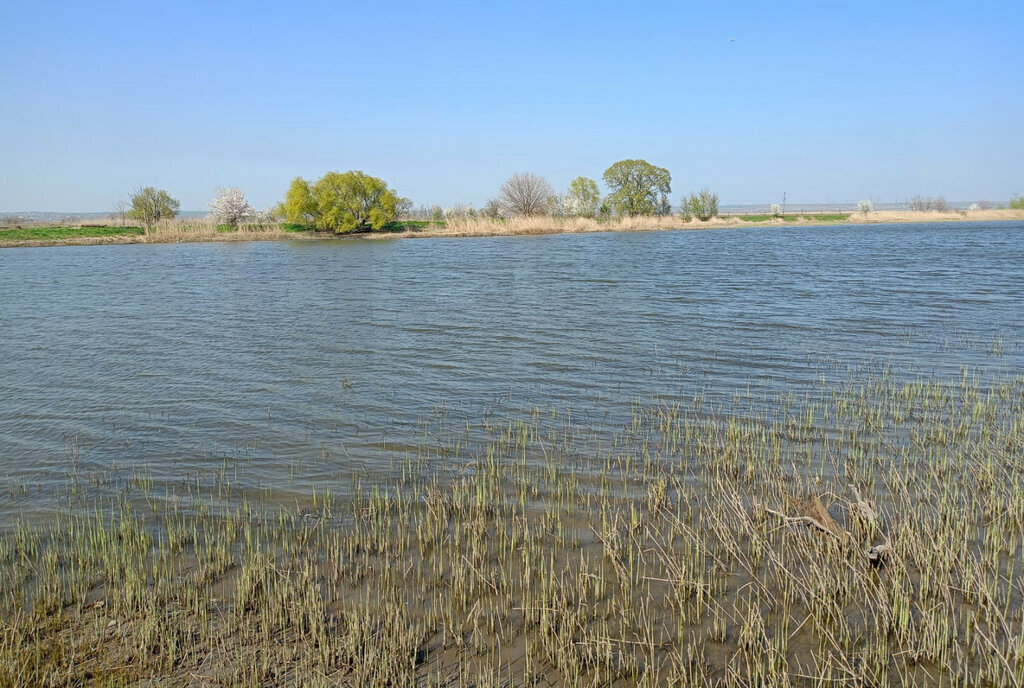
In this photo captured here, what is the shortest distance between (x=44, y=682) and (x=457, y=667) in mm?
2567

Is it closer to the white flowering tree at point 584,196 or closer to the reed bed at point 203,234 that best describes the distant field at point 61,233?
the reed bed at point 203,234

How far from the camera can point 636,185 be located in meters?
85.9

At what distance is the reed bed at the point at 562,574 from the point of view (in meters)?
4.49

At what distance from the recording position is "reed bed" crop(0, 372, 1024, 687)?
4.49 metres

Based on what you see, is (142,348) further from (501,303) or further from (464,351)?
(501,303)

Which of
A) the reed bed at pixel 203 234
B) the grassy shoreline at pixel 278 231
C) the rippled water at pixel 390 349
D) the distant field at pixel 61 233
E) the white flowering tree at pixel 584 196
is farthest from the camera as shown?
the white flowering tree at pixel 584 196

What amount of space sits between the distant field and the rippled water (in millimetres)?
29750

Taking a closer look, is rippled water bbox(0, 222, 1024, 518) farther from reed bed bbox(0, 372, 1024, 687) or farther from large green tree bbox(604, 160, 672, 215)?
large green tree bbox(604, 160, 672, 215)

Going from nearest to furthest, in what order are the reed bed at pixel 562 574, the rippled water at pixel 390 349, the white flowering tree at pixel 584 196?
1. the reed bed at pixel 562 574
2. the rippled water at pixel 390 349
3. the white flowering tree at pixel 584 196

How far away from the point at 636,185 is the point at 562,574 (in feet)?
278

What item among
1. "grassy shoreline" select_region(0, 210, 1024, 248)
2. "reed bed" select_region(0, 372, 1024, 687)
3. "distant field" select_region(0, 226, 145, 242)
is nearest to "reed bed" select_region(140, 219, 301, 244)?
"grassy shoreline" select_region(0, 210, 1024, 248)

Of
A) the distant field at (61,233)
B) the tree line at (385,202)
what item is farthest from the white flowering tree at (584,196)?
the distant field at (61,233)

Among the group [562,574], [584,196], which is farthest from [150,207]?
[562,574]

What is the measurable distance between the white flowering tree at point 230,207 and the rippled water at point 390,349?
112 feet
